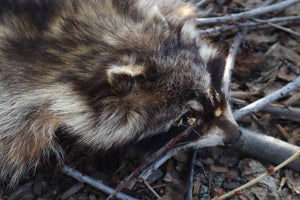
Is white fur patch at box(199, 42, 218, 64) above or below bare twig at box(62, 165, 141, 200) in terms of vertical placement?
above

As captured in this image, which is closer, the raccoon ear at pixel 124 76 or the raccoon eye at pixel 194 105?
the raccoon ear at pixel 124 76

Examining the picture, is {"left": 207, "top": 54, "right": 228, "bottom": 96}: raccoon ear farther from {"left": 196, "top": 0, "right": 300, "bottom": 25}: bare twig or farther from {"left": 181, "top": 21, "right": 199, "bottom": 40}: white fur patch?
{"left": 196, "top": 0, "right": 300, "bottom": 25}: bare twig

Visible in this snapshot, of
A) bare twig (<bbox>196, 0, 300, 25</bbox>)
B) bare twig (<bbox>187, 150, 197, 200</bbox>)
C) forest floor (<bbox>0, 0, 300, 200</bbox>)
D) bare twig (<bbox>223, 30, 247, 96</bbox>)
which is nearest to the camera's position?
bare twig (<bbox>187, 150, 197, 200</bbox>)

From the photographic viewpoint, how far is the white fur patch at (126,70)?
98.1 inches

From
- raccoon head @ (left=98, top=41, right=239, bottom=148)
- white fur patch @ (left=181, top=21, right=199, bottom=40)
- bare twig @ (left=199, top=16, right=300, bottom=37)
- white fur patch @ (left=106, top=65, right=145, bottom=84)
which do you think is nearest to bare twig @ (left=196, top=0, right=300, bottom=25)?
bare twig @ (left=199, top=16, right=300, bottom=37)

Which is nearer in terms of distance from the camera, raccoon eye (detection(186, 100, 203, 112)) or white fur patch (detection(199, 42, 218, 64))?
raccoon eye (detection(186, 100, 203, 112))

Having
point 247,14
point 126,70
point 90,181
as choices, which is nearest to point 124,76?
point 126,70

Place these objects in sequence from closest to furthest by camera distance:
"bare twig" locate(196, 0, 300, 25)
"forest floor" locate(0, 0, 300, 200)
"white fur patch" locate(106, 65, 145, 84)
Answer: "white fur patch" locate(106, 65, 145, 84), "forest floor" locate(0, 0, 300, 200), "bare twig" locate(196, 0, 300, 25)

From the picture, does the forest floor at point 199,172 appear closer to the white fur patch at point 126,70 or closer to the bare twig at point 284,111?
the bare twig at point 284,111

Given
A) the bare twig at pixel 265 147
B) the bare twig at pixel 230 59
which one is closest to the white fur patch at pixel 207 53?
the bare twig at pixel 230 59

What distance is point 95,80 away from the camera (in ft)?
8.52

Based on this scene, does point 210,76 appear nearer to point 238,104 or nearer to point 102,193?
point 238,104

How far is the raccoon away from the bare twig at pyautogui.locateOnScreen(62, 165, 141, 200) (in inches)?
8.6

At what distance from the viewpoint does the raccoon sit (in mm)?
2629
